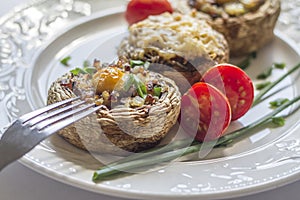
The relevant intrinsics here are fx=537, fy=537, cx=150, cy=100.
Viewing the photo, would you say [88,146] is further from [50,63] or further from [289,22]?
[289,22]

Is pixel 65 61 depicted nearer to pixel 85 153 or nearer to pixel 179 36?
pixel 179 36

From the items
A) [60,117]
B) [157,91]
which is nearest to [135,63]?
[157,91]

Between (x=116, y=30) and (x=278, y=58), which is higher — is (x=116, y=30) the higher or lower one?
the higher one

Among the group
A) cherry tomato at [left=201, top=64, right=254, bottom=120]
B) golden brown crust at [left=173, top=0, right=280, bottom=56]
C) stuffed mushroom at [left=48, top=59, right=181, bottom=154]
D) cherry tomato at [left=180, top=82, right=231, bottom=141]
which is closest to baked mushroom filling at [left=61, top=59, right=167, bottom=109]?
stuffed mushroom at [left=48, top=59, right=181, bottom=154]

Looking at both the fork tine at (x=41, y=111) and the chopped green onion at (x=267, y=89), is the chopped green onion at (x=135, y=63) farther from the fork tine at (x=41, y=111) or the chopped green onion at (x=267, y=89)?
the chopped green onion at (x=267, y=89)

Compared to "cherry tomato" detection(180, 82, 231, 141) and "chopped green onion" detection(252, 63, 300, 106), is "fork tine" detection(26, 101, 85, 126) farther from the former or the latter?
"chopped green onion" detection(252, 63, 300, 106)

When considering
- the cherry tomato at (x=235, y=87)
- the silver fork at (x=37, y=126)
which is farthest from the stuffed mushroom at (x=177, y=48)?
the silver fork at (x=37, y=126)

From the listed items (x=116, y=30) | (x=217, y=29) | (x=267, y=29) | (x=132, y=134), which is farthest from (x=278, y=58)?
(x=132, y=134)
